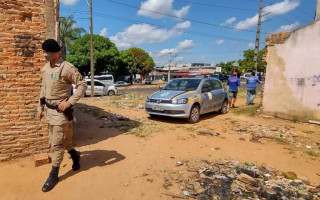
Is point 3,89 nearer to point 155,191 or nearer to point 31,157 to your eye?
point 31,157

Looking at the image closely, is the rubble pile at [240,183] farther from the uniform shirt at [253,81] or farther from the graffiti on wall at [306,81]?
the uniform shirt at [253,81]

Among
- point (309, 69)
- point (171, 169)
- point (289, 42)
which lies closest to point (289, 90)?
point (309, 69)

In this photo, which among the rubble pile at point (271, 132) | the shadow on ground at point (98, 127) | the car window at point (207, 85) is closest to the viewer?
the shadow on ground at point (98, 127)

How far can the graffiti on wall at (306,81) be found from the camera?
679 cm

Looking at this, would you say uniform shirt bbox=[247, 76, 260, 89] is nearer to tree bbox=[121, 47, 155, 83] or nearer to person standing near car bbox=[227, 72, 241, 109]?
person standing near car bbox=[227, 72, 241, 109]

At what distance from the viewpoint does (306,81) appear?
23.0 ft

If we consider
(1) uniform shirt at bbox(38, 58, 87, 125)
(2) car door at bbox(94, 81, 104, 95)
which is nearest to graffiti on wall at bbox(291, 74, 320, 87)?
(1) uniform shirt at bbox(38, 58, 87, 125)

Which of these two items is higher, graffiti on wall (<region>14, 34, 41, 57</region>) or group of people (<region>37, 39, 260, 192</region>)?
graffiti on wall (<region>14, 34, 41, 57</region>)

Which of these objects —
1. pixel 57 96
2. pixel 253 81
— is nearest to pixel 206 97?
pixel 253 81

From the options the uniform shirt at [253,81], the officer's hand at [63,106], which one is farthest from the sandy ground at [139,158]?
the uniform shirt at [253,81]

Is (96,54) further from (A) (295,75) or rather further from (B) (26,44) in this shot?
(B) (26,44)

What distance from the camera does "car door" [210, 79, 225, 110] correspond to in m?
8.02

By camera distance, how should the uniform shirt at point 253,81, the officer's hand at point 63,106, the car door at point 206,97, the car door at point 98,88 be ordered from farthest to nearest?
1. the car door at point 98,88
2. the uniform shirt at point 253,81
3. the car door at point 206,97
4. the officer's hand at point 63,106

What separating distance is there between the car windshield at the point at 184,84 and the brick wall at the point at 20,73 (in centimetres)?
463
